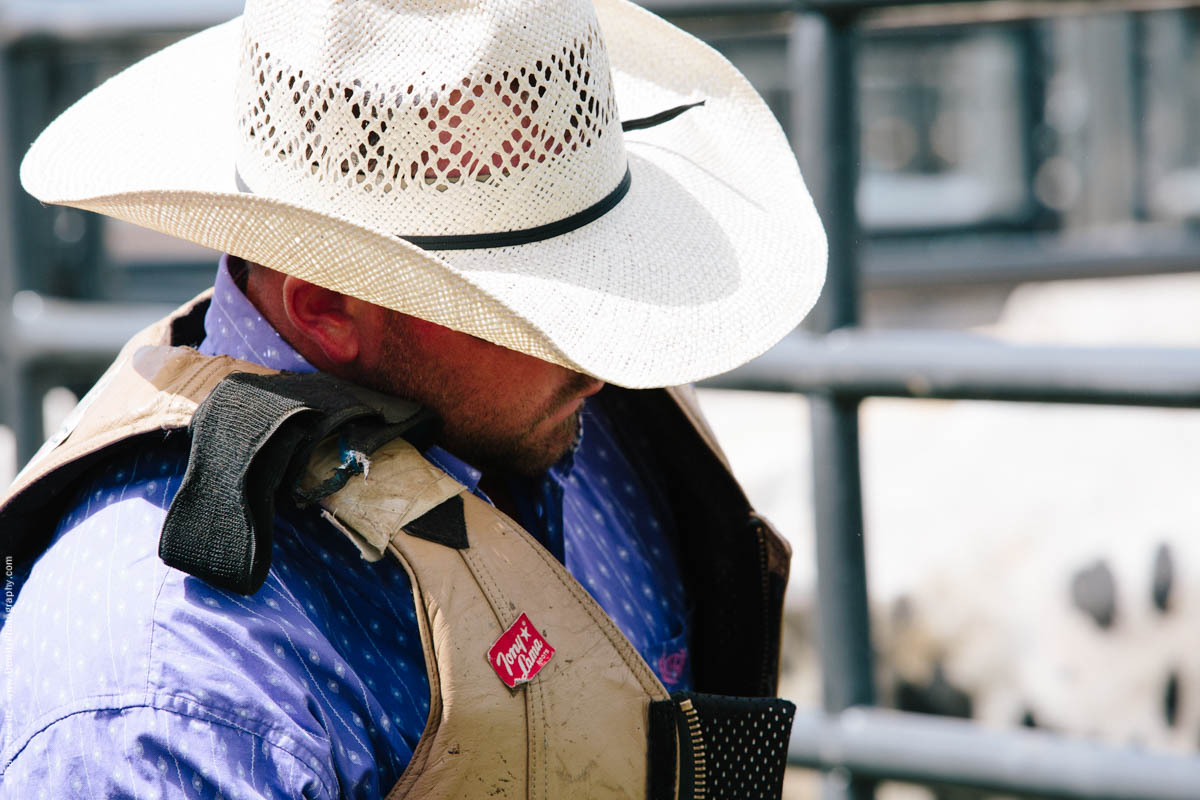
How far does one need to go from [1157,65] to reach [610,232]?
523 cm

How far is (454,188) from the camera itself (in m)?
1.22

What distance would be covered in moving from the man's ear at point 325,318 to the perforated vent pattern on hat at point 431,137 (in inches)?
4.4

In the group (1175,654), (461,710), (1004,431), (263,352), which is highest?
(263,352)

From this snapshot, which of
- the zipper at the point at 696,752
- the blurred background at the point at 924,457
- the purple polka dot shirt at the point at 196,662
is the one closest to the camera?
the purple polka dot shirt at the point at 196,662

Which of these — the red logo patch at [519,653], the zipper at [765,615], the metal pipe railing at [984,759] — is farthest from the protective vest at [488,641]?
the metal pipe railing at [984,759]

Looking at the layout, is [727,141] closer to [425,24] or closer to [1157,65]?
[425,24]

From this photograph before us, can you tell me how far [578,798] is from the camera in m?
1.19

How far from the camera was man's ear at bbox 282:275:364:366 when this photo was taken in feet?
4.25

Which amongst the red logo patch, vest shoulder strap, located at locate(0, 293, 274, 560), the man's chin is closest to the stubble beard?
the man's chin

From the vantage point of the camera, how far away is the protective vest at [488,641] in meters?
1.12

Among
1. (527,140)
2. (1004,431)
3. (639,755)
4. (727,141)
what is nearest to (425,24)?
(527,140)

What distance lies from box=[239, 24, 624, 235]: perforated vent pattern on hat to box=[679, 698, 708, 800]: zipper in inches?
18.9

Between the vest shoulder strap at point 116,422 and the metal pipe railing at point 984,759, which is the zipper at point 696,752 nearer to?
the vest shoulder strap at point 116,422

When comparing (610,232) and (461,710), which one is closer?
(461,710)
